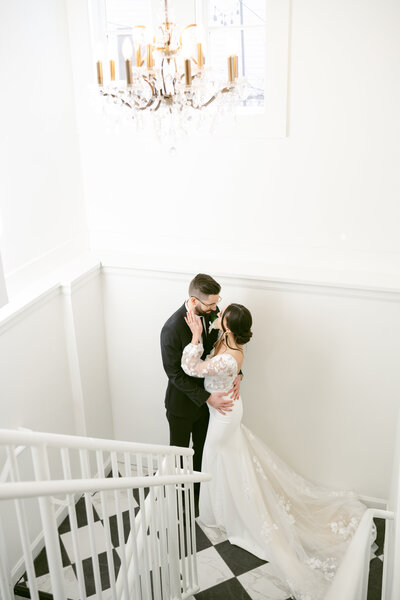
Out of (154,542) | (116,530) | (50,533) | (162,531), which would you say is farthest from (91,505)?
(116,530)

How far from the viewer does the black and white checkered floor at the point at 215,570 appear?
345 cm

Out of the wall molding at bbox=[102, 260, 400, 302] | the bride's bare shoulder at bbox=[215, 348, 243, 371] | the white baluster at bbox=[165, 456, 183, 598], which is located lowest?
the white baluster at bbox=[165, 456, 183, 598]

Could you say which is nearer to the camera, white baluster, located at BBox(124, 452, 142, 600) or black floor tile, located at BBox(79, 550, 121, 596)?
white baluster, located at BBox(124, 452, 142, 600)

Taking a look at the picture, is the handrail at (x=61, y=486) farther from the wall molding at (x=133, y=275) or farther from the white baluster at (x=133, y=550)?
the wall molding at (x=133, y=275)

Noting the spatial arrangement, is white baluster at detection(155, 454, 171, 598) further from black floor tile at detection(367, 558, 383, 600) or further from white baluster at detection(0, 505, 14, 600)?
black floor tile at detection(367, 558, 383, 600)

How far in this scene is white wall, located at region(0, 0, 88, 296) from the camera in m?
3.49

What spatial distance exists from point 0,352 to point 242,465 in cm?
170

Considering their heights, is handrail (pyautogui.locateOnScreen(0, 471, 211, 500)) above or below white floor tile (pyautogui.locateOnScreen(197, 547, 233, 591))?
Result: above

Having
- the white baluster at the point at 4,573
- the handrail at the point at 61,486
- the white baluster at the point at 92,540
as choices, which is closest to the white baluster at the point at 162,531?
the handrail at the point at 61,486

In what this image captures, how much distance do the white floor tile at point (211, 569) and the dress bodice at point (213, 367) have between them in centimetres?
112

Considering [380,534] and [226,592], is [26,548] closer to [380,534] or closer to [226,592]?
[226,592]

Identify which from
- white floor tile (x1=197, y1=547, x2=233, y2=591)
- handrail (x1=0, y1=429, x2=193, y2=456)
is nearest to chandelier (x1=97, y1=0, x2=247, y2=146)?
handrail (x1=0, y1=429, x2=193, y2=456)

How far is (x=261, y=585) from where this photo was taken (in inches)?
139

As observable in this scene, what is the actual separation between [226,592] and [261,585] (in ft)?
0.73
